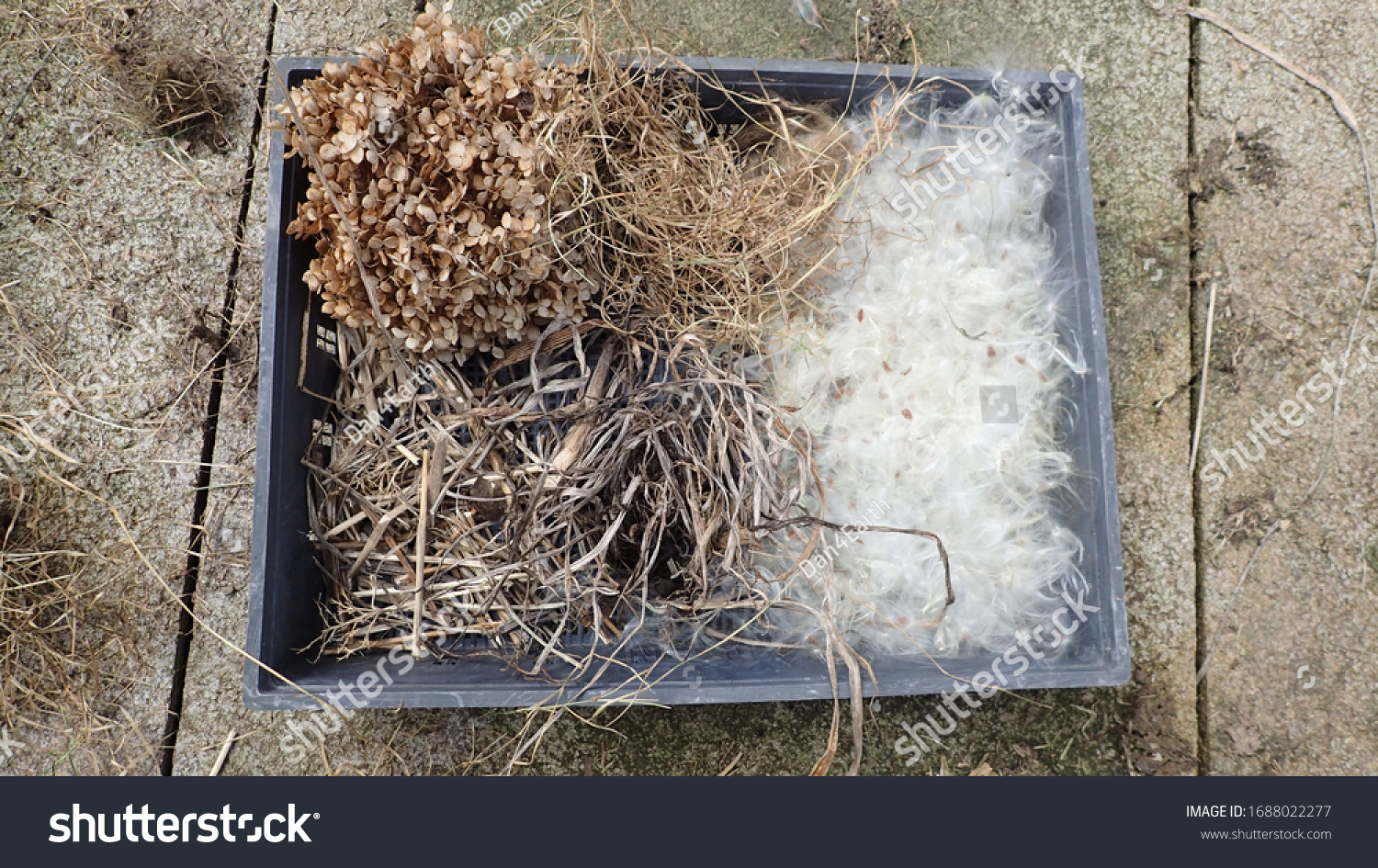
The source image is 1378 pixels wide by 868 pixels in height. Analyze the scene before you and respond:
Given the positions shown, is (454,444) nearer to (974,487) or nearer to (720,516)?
(720,516)

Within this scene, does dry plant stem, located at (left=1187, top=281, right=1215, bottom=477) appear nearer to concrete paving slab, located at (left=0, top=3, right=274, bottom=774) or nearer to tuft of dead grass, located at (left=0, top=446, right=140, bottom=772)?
concrete paving slab, located at (left=0, top=3, right=274, bottom=774)

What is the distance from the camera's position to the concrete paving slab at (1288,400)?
5.79ft

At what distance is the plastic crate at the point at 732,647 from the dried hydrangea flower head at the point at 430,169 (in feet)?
0.42

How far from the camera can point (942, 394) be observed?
1.58 m

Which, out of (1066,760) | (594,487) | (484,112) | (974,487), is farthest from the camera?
(1066,760)

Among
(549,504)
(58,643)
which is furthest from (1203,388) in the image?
(58,643)

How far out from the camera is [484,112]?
130 cm

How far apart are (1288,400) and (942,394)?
0.94m

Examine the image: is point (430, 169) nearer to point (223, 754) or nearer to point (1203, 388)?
point (223, 754)

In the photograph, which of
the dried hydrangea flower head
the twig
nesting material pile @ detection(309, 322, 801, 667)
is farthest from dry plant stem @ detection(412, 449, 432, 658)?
the twig

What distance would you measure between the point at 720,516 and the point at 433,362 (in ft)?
2.14

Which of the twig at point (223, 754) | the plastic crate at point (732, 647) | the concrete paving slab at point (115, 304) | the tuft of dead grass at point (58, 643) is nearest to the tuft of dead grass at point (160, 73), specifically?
the concrete paving slab at point (115, 304)

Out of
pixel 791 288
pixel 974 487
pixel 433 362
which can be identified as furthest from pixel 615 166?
pixel 974 487
